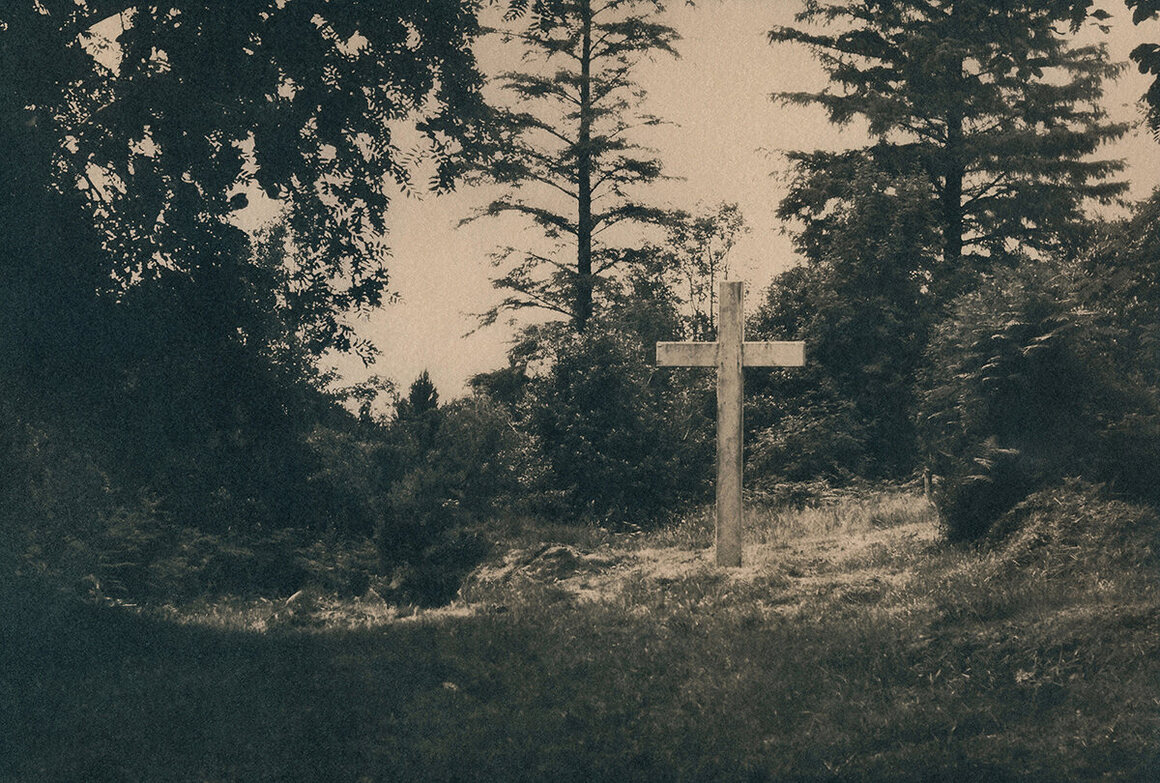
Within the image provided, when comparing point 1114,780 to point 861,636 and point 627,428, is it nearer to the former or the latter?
point 861,636

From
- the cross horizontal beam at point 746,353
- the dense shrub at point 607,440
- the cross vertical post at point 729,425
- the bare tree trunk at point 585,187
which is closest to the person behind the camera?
the cross vertical post at point 729,425

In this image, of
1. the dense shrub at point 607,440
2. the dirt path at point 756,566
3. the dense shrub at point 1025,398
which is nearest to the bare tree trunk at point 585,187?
the dense shrub at point 607,440

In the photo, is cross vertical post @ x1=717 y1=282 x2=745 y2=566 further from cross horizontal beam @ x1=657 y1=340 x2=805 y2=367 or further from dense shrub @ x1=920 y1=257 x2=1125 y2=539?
dense shrub @ x1=920 y1=257 x2=1125 y2=539

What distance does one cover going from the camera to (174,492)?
12.9 metres

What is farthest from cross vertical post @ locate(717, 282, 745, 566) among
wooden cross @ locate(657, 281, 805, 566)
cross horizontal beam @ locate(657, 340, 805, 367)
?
cross horizontal beam @ locate(657, 340, 805, 367)

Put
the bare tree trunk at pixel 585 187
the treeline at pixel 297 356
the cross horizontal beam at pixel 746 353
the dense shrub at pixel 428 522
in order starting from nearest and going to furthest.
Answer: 1. the treeline at pixel 297 356
2. the dense shrub at pixel 428 522
3. the cross horizontal beam at pixel 746 353
4. the bare tree trunk at pixel 585 187

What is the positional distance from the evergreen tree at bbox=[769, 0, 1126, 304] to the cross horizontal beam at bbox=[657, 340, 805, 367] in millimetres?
14567

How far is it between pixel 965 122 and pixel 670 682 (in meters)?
25.4

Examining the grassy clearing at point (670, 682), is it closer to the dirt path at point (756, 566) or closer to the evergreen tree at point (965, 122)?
the dirt path at point (756, 566)

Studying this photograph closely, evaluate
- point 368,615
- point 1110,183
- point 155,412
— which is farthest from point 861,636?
point 1110,183

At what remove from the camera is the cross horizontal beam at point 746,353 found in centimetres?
1494

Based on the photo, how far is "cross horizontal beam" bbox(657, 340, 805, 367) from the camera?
14.9 metres

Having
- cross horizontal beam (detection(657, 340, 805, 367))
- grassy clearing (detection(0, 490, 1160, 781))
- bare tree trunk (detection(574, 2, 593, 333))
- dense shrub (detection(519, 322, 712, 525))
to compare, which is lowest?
grassy clearing (detection(0, 490, 1160, 781))

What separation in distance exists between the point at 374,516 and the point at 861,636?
32.6 ft
